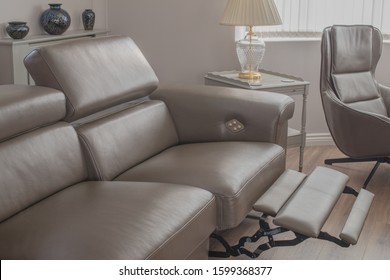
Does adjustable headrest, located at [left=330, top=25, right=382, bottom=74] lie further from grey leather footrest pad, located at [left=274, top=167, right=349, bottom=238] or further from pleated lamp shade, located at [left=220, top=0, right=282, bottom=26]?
grey leather footrest pad, located at [left=274, top=167, right=349, bottom=238]

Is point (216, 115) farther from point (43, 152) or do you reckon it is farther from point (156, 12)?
point (156, 12)

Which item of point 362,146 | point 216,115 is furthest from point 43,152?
point 362,146

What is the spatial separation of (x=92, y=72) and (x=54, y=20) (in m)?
1.03

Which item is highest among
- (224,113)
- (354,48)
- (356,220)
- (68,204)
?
(354,48)

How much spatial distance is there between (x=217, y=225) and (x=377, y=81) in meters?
2.49

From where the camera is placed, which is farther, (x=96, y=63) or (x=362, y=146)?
(x=362, y=146)

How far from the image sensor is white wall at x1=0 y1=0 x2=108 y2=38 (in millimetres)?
3480

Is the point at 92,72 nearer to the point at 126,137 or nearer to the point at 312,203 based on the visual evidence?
the point at 126,137

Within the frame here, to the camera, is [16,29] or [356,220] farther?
[16,29]

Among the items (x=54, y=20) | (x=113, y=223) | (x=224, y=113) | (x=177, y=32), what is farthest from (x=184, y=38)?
(x=113, y=223)

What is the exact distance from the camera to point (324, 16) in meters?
4.50

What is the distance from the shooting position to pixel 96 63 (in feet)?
9.24

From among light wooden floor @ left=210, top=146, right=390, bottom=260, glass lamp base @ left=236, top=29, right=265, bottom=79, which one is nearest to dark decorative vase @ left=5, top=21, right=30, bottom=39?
glass lamp base @ left=236, top=29, right=265, bottom=79

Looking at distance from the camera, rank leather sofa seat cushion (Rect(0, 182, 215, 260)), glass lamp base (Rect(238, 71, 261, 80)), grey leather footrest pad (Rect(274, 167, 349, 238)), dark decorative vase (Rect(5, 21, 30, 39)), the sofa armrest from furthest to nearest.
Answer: glass lamp base (Rect(238, 71, 261, 80)) → dark decorative vase (Rect(5, 21, 30, 39)) → the sofa armrest → grey leather footrest pad (Rect(274, 167, 349, 238)) → leather sofa seat cushion (Rect(0, 182, 215, 260))
